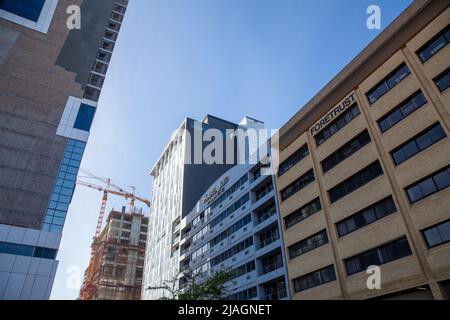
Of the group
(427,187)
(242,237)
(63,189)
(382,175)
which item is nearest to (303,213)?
(382,175)

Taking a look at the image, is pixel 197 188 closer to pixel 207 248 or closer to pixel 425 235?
pixel 207 248

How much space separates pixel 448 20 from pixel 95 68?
67371 millimetres

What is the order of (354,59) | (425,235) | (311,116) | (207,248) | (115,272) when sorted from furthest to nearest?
(115,272), (207,248), (311,116), (354,59), (425,235)

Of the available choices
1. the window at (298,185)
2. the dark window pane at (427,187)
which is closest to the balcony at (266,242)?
the window at (298,185)

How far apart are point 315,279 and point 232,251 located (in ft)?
51.8

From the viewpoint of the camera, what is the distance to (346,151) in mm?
32500

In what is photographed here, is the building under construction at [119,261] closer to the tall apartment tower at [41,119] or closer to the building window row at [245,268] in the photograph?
the tall apartment tower at [41,119]

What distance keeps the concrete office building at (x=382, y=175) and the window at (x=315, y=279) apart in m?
0.09

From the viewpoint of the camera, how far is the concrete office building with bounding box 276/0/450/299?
2409 cm

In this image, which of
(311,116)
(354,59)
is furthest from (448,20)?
(311,116)

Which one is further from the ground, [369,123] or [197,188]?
[197,188]

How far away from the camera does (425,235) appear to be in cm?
2386

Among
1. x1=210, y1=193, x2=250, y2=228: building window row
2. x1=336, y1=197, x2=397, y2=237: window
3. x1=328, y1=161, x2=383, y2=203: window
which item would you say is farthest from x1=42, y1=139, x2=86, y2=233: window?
x1=336, y1=197, x2=397, y2=237: window

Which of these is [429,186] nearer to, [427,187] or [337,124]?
[427,187]
